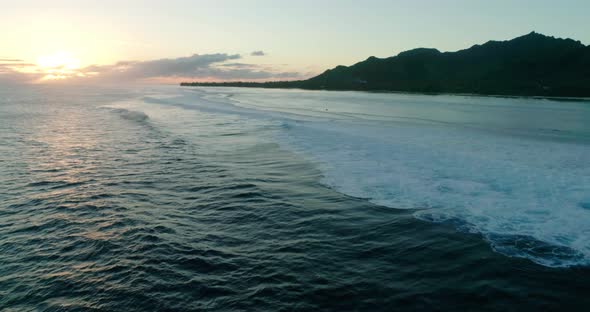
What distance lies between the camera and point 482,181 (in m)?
16.6

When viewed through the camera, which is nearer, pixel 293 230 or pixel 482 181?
pixel 293 230

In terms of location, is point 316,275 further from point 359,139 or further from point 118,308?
point 359,139

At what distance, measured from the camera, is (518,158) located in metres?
21.8

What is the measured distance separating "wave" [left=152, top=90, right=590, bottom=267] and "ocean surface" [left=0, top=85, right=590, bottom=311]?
9cm

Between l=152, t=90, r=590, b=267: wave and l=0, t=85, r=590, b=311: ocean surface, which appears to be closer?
l=0, t=85, r=590, b=311: ocean surface

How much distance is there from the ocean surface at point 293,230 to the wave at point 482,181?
0.09m

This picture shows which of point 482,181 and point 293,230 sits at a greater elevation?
point 482,181

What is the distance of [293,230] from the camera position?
11469mm

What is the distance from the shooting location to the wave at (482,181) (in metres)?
11.0

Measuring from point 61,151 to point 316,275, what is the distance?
21.2 m

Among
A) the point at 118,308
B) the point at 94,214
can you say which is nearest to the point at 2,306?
the point at 118,308

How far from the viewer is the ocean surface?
798 centimetres

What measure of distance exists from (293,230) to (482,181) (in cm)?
961

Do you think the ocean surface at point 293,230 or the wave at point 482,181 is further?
the wave at point 482,181
